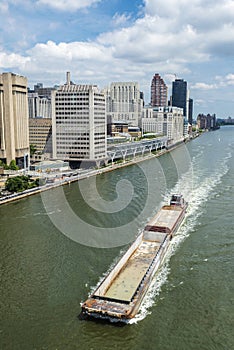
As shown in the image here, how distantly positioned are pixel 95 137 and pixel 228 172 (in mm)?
12940

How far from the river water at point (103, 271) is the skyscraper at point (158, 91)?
327ft

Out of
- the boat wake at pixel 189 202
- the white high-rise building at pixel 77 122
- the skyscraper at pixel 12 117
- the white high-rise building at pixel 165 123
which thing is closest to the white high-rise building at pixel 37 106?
the white high-rise building at pixel 165 123

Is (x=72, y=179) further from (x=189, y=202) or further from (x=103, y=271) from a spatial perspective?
(x=103, y=271)

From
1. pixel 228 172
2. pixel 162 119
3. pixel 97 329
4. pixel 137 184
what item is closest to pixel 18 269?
pixel 97 329

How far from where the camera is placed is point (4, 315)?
9211 mm

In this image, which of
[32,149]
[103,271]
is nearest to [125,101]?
[32,149]

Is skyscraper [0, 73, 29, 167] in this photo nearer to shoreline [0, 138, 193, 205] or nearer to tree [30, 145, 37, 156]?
shoreline [0, 138, 193, 205]

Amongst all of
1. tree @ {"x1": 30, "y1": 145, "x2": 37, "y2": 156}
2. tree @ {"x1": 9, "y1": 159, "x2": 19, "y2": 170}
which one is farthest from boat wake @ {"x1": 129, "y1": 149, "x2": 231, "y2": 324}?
tree @ {"x1": 30, "y1": 145, "x2": 37, "y2": 156}

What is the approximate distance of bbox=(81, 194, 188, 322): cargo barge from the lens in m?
8.84

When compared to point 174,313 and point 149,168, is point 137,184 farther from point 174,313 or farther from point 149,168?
point 174,313

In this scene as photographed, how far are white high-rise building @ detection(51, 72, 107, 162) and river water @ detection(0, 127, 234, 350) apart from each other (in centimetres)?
1220

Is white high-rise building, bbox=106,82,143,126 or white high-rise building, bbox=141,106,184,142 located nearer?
white high-rise building, bbox=141,106,184,142

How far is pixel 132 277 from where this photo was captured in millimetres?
10898

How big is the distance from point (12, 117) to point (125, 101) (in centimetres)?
6285
